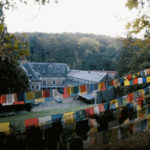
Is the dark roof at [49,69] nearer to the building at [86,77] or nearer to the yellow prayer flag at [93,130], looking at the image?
the building at [86,77]

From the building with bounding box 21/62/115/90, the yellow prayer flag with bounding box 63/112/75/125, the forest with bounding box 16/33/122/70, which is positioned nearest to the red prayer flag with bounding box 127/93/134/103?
the yellow prayer flag with bounding box 63/112/75/125

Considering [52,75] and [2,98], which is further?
[52,75]

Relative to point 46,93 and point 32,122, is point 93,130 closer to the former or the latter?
point 32,122

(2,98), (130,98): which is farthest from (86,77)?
(2,98)

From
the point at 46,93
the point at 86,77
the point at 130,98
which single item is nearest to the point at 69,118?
the point at 46,93

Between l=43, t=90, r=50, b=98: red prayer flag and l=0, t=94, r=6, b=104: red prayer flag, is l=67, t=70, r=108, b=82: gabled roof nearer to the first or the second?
l=43, t=90, r=50, b=98: red prayer flag

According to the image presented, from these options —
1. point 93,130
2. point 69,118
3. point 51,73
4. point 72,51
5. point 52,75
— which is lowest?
point 52,75

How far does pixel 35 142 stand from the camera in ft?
15.5

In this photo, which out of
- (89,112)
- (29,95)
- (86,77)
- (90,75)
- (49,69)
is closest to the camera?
(89,112)

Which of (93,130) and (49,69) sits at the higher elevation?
(49,69)

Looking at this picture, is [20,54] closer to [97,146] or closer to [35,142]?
[35,142]

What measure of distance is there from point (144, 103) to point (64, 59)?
1965 inches

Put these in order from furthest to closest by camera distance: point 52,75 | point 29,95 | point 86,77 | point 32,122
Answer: point 52,75
point 86,77
point 29,95
point 32,122

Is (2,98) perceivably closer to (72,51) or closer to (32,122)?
(32,122)
